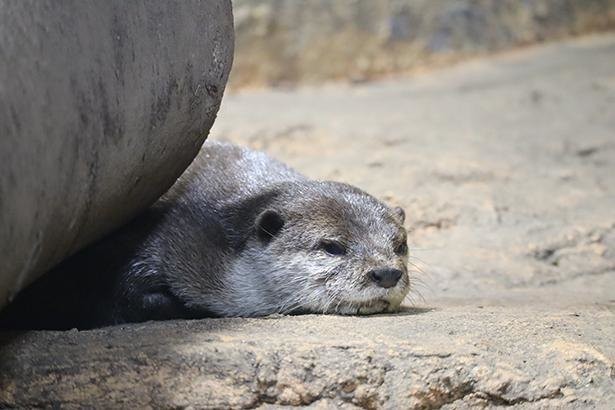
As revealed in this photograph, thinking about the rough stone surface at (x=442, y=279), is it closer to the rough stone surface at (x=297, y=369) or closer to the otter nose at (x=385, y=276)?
the rough stone surface at (x=297, y=369)

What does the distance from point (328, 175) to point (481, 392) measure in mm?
3323

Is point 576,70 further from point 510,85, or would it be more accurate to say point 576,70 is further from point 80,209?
point 80,209

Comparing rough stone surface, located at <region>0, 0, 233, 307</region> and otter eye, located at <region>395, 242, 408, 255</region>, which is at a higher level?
rough stone surface, located at <region>0, 0, 233, 307</region>

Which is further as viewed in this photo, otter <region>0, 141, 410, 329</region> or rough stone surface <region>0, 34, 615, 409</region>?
otter <region>0, 141, 410, 329</region>

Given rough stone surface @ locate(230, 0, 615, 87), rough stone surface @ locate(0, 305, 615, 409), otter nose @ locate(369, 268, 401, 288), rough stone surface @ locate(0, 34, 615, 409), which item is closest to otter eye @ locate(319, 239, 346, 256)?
otter nose @ locate(369, 268, 401, 288)

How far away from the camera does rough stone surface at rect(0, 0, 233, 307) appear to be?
9.46 feet

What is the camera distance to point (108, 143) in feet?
11.3

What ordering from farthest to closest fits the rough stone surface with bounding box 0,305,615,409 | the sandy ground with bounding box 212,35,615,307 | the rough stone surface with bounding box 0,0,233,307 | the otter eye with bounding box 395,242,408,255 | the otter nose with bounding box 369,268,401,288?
1. the sandy ground with bounding box 212,35,615,307
2. the otter eye with bounding box 395,242,408,255
3. the otter nose with bounding box 369,268,401,288
4. the rough stone surface with bounding box 0,305,615,409
5. the rough stone surface with bounding box 0,0,233,307

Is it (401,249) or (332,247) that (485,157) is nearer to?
(401,249)

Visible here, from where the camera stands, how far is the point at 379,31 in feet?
37.4

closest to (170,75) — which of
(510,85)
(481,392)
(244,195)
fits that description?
(244,195)

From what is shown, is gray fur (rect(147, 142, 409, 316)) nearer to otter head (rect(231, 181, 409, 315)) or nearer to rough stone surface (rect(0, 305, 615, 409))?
otter head (rect(231, 181, 409, 315))

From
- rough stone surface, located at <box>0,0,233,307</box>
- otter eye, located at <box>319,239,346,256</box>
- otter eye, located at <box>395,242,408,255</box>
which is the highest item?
rough stone surface, located at <box>0,0,233,307</box>

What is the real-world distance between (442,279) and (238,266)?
1306 millimetres
